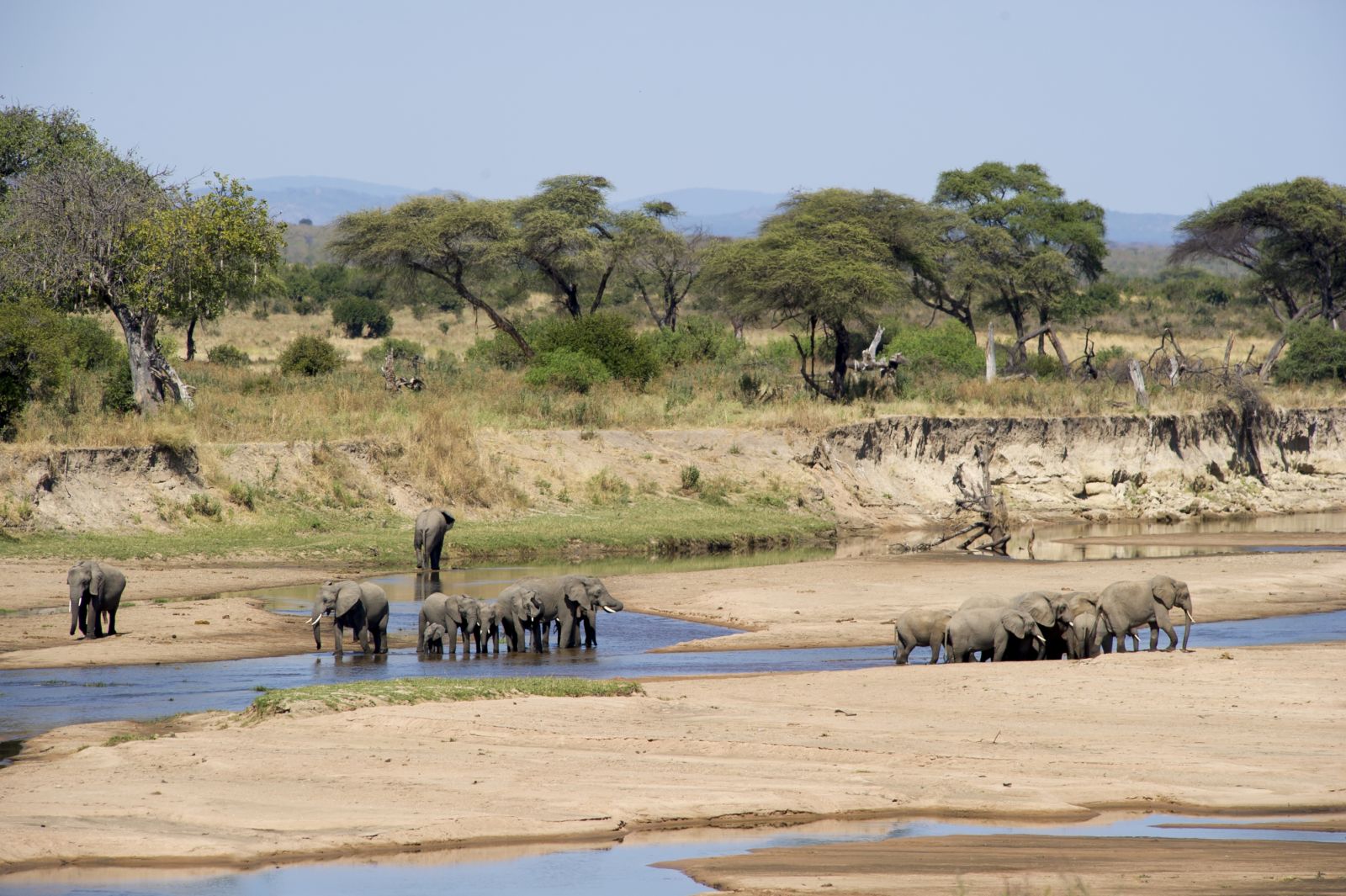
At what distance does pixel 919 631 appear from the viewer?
19.3 m

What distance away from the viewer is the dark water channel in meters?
9.89

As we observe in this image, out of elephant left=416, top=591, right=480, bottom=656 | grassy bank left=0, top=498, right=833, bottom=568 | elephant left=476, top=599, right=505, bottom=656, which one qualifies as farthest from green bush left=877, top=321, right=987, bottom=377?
elephant left=416, top=591, right=480, bottom=656

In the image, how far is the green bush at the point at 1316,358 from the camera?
51.6 meters

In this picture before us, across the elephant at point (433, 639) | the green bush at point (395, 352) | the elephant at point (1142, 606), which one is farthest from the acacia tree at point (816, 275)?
the elephant at point (433, 639)

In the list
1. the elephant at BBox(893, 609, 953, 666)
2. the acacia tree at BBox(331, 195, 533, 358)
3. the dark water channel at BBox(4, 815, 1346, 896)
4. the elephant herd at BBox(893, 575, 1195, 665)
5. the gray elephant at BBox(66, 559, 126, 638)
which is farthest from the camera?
the acacia tree at BBox(331, 195, 533, 358)

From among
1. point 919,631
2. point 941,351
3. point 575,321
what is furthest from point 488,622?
point 941,351

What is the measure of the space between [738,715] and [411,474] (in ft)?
72.2

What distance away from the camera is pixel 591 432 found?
39656 millimetres

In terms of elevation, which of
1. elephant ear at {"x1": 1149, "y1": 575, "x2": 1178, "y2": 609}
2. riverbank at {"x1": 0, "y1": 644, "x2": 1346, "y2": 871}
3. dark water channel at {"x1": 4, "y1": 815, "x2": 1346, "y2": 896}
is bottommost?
dark water channel at {"x1": 4, "y1": 815, "x2": 1346, "y2": 896}

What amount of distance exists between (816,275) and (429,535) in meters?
19.9

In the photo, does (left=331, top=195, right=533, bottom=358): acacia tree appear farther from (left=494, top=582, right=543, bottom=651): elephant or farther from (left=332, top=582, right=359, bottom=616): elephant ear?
(left=332, top=582, right=359, bottom=616): elephant ear

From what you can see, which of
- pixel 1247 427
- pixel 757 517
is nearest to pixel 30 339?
pixel 757 517

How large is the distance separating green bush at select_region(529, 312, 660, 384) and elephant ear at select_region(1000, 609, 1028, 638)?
2806 cm

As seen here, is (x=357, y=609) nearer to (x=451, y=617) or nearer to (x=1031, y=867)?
(x=451, y=617)
